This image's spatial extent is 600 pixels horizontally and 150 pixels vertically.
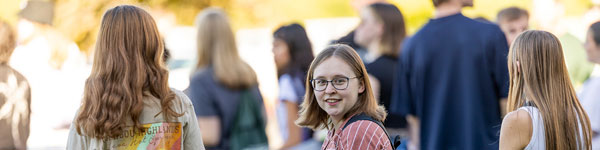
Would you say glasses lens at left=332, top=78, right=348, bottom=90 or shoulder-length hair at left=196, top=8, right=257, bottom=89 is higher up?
shoulder-length hair at left=196, top=8, right=257, bottom=89

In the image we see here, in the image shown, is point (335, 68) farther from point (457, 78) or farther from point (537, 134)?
point (457, 78)

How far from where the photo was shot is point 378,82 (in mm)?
5430

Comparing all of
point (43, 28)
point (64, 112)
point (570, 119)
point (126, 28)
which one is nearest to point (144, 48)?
point (126, 28)

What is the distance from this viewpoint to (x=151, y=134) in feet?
11.1

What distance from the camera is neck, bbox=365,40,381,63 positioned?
562 cm

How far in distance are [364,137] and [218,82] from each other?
2666 mm

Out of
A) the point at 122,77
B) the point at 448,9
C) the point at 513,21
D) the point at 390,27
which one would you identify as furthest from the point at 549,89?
the point at 513,21

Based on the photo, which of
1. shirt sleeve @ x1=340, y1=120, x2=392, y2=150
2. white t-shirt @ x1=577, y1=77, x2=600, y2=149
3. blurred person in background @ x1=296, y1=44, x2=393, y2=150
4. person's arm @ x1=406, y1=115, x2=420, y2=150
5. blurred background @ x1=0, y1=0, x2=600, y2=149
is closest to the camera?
shirt sleeve @ x1=340, y1=120, x2=392, y2=150

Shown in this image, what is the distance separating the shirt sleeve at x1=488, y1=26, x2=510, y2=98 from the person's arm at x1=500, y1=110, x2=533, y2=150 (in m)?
1.25

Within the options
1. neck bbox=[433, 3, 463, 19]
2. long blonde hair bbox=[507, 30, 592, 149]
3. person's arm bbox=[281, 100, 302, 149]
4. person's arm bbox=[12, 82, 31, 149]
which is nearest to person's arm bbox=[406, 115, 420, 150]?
neck bbox=[433, 3, 463, 19]

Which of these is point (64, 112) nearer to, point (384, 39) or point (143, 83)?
point (384, 39)

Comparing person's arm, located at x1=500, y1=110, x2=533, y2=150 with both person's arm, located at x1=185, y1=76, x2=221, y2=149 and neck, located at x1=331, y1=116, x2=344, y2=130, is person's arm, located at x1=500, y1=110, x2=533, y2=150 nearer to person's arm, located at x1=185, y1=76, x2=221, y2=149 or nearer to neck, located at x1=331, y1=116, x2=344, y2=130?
neck, located at x1=331, y1=116, x2=344, y2=130

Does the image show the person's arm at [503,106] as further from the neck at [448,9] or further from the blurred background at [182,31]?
the blurred background at [182,31]

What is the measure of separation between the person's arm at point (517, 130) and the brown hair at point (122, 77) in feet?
4.59
